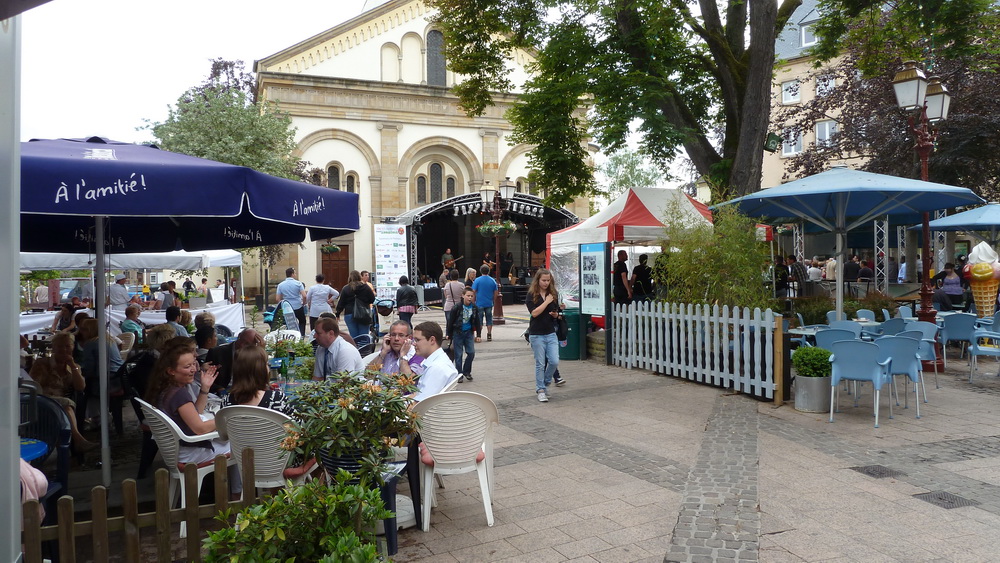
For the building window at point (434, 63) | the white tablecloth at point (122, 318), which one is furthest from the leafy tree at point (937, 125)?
the building window at point (434, 63)

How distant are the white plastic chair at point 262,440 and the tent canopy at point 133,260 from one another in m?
7.98

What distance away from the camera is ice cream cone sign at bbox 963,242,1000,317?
12.7m

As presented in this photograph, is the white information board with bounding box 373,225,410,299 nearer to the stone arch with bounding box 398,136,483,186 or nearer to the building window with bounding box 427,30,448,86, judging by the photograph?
the stone arch with bounding box 398,136,483,186

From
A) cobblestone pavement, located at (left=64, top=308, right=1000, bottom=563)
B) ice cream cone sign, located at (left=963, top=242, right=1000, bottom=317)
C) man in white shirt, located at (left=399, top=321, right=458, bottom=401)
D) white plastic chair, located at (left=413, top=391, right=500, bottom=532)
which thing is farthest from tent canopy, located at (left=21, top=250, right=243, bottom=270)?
ice cream cone sign, located at (left=963, top=242, right=1000, bottom=317)

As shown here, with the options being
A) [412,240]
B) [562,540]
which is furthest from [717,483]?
[412,240]

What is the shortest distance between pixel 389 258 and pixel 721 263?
49.1 ft

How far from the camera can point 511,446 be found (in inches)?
251

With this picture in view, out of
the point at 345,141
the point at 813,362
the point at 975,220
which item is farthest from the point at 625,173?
the point at 813,362

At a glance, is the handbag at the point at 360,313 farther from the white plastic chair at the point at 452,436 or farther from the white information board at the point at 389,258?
the white information board at the point at 389,258

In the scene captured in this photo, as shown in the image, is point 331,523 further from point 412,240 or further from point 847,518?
point 412,240

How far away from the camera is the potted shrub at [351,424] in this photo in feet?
11.6

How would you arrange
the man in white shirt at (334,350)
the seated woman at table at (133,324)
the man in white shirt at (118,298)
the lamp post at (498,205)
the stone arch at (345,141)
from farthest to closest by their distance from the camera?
the stone arch at (345,141) < the lamp post at (498,205) < the man in white shirt at (118,298) < the seated woman at table at (133,324) < the man in white shirt at (334,350)

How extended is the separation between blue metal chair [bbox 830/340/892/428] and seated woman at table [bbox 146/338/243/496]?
5797 mm

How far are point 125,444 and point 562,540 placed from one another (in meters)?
4.87
